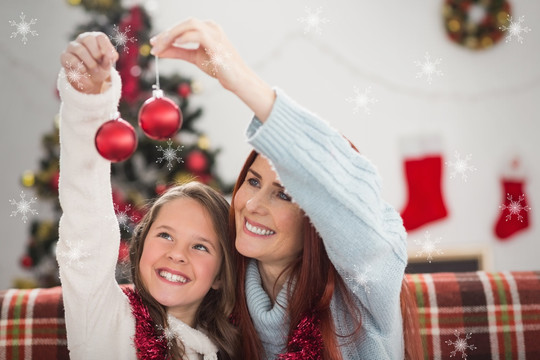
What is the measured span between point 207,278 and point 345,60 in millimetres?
2281

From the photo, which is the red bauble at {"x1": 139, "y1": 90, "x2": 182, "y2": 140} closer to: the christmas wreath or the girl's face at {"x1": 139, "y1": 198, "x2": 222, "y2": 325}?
the girl's face at {"x1": 139, "y1": 198, "x2": 222, "y2": 325}

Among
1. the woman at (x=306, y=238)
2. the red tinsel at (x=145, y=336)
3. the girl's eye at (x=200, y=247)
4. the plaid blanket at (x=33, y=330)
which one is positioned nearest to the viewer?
the woman at (x=306, y=238)

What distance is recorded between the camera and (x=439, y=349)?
66.2 inches

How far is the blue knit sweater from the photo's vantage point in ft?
3.39

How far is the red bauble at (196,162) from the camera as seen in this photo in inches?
101
